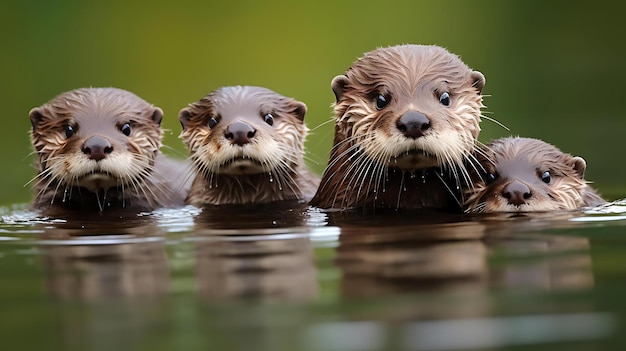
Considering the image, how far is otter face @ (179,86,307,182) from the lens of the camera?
4641 mm

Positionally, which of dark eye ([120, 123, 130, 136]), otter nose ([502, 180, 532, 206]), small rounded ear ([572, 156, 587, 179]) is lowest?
otter nose ([502, 180, 532, 206])

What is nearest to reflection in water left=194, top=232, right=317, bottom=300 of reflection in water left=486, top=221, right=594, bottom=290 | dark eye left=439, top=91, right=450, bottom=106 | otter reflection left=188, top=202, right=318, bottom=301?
otter reflection left=188, top=202, right=318, bottom=301

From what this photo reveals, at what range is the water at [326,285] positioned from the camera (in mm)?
2117

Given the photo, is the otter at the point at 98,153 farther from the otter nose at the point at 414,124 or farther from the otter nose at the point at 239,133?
the otter nose at the point at 414,124

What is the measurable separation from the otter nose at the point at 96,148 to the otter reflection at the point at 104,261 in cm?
57

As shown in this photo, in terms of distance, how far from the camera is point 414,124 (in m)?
3.74

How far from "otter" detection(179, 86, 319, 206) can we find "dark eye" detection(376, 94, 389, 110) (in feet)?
2.51

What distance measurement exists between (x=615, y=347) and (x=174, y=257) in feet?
4.88

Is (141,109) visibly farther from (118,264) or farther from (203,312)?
(203,312)

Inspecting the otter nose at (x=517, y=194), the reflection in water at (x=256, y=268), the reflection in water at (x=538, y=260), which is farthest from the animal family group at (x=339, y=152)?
the reflection in water at (x=256, y=268)

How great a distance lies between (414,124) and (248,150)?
42.8 inches

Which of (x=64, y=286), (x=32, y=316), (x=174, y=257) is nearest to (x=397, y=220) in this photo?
(x=174, y=257)

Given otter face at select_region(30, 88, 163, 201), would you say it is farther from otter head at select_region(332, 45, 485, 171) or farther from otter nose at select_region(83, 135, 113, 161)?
otter head at select_region(332, 45, 485, 171)

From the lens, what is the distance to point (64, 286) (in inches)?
107
